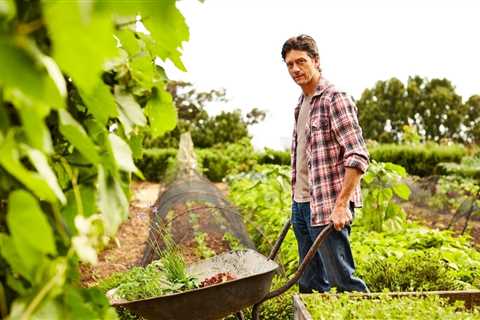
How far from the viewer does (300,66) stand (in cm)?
349

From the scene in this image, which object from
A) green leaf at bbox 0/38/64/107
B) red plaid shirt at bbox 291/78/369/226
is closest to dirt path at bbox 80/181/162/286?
red plaid shirt at bbox 291/78/369/226

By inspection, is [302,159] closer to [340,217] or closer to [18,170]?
[340,217]

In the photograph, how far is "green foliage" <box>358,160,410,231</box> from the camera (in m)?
5.55

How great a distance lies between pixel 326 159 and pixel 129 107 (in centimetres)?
256

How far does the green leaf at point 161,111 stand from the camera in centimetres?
106

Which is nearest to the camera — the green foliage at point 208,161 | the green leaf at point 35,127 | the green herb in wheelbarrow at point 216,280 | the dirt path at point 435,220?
the green leaf at point 35,127

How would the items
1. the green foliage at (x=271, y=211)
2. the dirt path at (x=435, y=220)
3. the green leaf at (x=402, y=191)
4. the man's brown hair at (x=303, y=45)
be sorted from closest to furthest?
the man's brown hair at (x=303, y=45)
the green foliage at (x=271, y=211)
the green leaf at (x=402, y=191)
the dirt path at (x=435, y=220)

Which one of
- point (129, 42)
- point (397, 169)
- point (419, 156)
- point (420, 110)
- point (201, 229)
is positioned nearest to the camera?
point (129, 42)

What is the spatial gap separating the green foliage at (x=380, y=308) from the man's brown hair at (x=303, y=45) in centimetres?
155

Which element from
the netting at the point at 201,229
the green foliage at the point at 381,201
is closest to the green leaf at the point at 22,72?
the netting at the point at 201,229

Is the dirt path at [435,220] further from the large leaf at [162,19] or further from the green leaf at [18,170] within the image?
the green leaf at [18,170]

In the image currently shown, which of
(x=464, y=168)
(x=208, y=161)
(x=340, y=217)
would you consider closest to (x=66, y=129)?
(x=340, y=217)

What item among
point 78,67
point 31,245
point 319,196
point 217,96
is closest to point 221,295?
point 319,196

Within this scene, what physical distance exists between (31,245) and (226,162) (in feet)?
56.4
